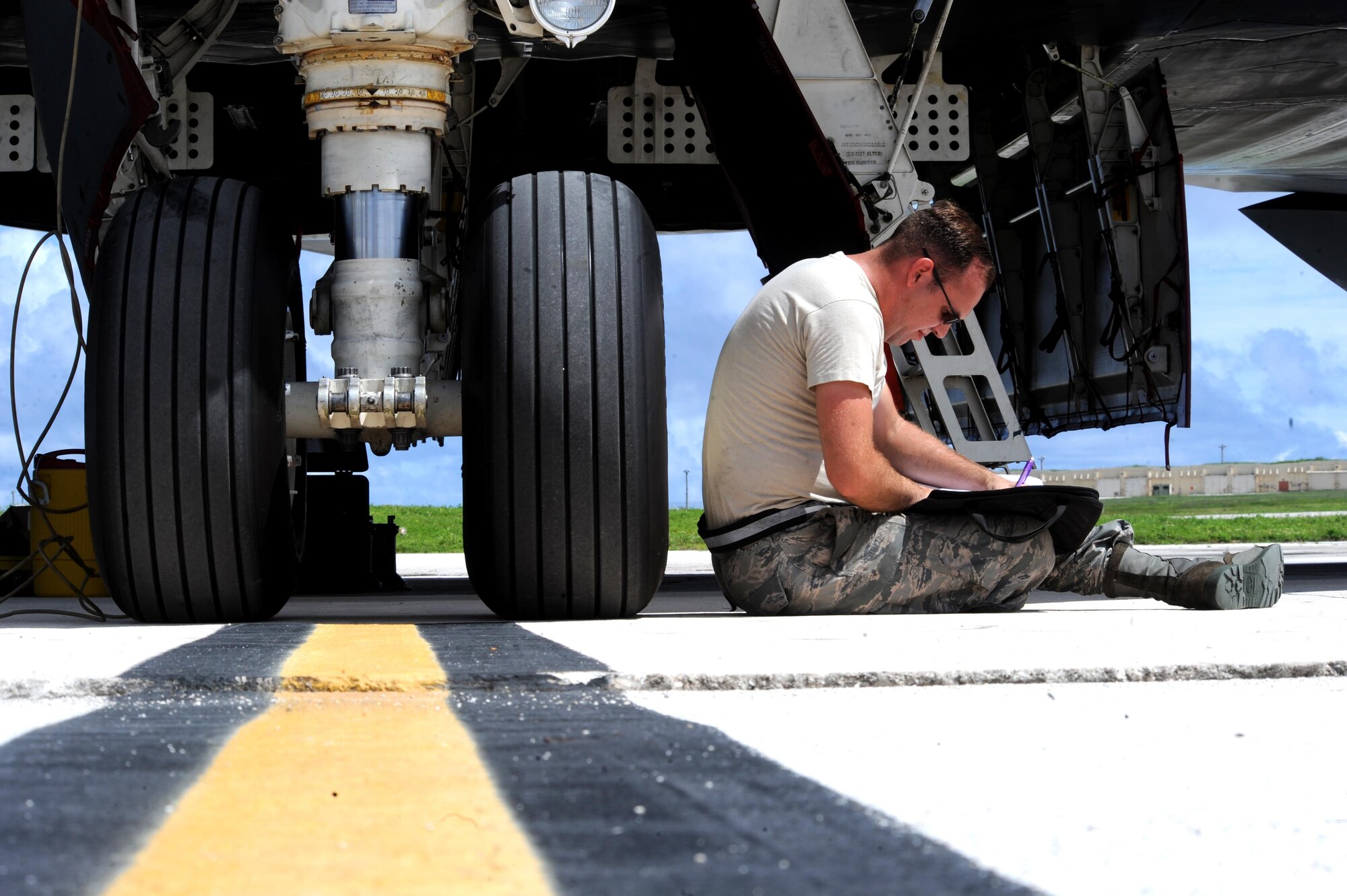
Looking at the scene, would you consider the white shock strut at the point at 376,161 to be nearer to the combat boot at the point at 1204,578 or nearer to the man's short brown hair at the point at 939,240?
the man's short brown hair at the point at 939,240

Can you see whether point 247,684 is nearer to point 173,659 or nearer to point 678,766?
point 173,659

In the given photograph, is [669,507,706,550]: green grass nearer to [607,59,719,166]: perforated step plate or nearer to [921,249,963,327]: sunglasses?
[607,59,719,166]: perforated step plate

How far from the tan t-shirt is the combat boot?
31.6 inches

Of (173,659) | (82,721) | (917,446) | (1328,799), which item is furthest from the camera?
(917,446)

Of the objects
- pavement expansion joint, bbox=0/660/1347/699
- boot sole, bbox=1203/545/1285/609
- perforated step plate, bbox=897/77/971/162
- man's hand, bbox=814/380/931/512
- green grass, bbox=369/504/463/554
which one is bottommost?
green grass, bbox=369/504/463/554

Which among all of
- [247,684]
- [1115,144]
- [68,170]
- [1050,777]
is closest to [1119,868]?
[1050,777]

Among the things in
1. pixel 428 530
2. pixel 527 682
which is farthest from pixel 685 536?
pixel 527 682

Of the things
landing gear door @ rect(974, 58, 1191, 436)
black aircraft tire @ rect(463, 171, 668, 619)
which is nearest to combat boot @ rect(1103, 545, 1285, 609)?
black aircraft tire @ rect(463, 171, 668, 619)

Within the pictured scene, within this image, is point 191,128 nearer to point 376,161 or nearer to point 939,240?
point 376,161

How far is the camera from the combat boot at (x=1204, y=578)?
3389 millimetres

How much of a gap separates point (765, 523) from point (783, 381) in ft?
1.11

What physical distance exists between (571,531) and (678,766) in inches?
66.5

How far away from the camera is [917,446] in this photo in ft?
11.8

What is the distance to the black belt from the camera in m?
3.33
